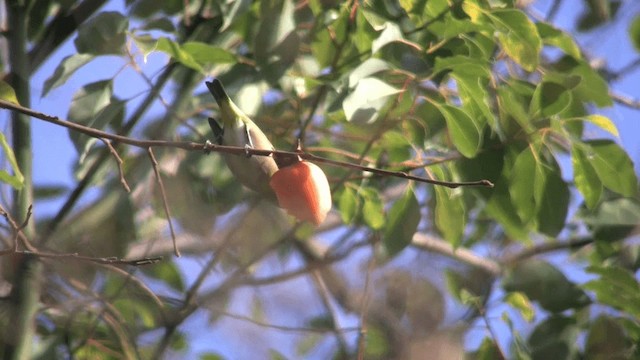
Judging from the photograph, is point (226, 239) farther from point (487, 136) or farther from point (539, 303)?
point (539, 303)

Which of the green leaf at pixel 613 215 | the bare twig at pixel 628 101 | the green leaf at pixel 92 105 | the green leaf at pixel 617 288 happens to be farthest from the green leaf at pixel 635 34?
the green leaf at pixel 92 105

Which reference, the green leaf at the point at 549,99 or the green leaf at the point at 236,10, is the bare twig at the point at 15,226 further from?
the green leaf at the point at 549,99

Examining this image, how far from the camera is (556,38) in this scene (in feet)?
7.22

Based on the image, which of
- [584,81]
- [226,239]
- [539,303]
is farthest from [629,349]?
[226,239]

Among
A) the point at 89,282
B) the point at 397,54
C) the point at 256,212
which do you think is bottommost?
the point at 89,282

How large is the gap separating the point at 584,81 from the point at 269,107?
0.76m

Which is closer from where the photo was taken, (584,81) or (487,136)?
(487,136)

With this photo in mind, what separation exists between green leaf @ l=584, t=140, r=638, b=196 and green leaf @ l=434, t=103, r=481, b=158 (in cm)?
38

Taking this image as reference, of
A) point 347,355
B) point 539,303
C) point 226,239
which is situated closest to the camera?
point 226,239

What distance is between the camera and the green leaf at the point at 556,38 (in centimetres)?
218

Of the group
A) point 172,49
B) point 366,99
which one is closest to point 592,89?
point 366,99

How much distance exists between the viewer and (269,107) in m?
2.44

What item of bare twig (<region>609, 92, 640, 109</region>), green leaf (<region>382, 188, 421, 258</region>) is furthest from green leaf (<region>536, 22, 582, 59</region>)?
bare twig (<region>609, 92, 640, 109</region>)

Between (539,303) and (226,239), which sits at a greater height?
(226,239)
